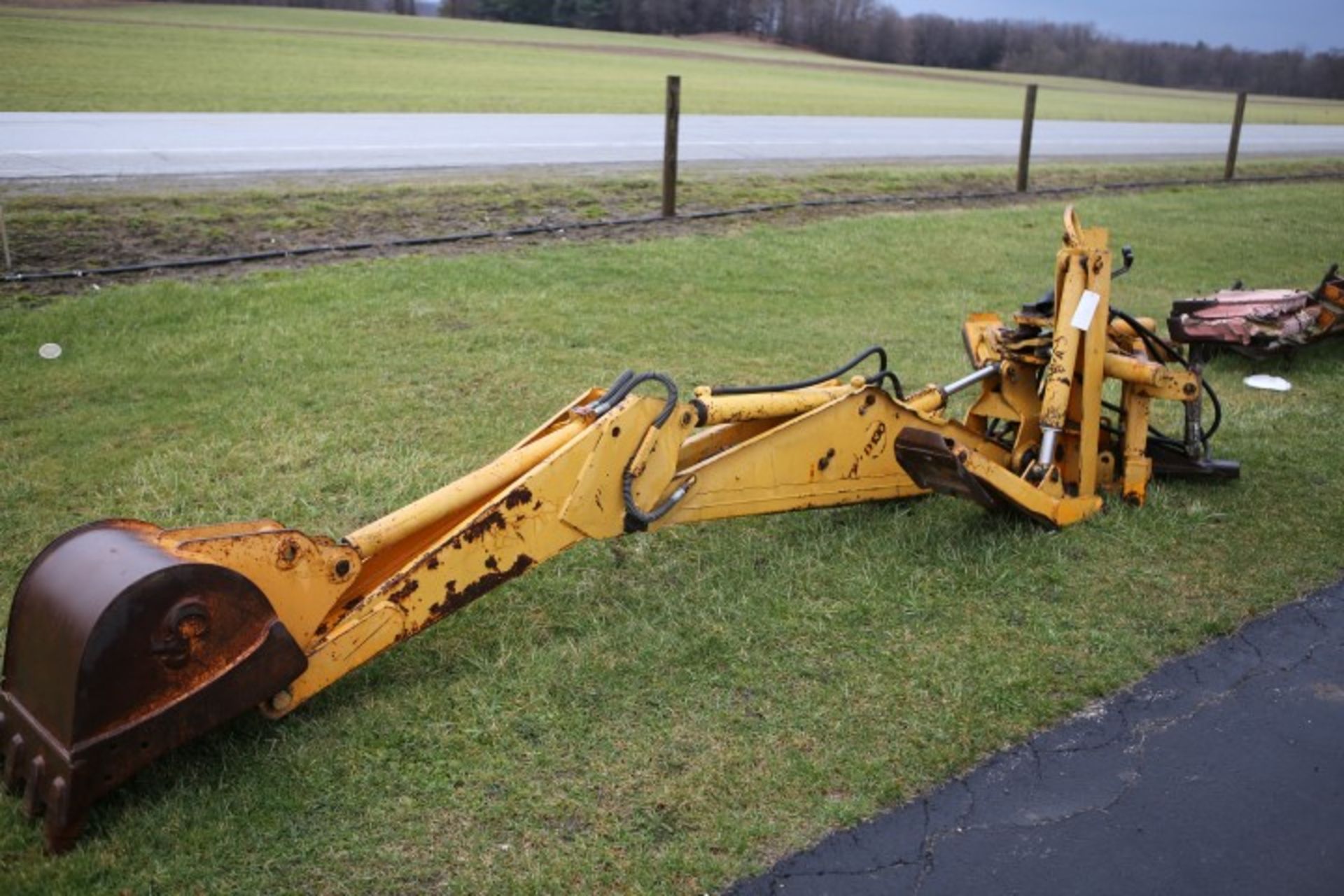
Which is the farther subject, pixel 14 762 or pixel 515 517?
pixel 515 517

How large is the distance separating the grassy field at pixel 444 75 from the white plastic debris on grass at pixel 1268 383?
1412cm

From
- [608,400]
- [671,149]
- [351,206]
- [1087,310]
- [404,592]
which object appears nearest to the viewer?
[404,592]

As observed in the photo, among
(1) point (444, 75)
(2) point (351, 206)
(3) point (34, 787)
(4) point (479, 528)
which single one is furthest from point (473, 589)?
(1) point (444, 75)

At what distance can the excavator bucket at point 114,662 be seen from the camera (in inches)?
131

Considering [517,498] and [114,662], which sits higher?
[517,498]

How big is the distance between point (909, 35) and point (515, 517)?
7530cm

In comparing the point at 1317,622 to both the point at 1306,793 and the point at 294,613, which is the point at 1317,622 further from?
the point at 294,613

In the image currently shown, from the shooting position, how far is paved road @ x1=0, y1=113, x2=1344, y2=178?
50.1 ft

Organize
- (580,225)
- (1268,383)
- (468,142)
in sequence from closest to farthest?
(1268,383), (580,225), (468,142)

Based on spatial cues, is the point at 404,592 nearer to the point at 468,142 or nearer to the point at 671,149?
the point at 671,149

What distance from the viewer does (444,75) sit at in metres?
36.0

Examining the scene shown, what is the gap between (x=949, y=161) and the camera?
2119 cm

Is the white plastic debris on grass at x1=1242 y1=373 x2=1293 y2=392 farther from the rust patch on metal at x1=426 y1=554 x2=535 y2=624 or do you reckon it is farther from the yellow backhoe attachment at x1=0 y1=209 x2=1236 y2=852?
the rust patch on metal at x1=426 y1=554 x2=535 y2=624

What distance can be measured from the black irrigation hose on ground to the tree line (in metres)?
53.0
